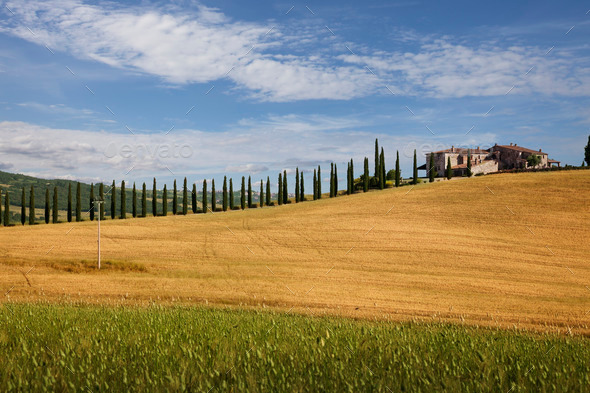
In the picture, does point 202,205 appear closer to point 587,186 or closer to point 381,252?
point 381,252

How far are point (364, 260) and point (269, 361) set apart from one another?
2581cm

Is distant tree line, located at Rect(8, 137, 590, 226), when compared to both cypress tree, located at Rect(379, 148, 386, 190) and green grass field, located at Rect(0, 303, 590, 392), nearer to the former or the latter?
cypress tree, located at Rect(379, 148, 386, 190)

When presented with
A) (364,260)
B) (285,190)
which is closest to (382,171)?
(285,190)

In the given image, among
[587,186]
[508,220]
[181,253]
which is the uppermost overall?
[587,186]

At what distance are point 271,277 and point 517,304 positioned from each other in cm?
1329

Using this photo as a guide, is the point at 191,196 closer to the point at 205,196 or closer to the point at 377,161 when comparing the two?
the point at 205,196

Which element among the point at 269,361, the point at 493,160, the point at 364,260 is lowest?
the point at 364,260

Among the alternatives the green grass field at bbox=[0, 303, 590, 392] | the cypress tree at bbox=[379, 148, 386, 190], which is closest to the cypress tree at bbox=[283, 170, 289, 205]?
the cypress tree at bbox=[379, 148, 386, 190]

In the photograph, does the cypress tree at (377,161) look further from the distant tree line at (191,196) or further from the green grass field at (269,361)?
the green grass field at (269,361)

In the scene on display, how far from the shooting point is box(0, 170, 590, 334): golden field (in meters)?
19.9

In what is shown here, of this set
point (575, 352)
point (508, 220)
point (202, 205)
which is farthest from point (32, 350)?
point (202, 205)

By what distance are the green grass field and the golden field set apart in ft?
19.8

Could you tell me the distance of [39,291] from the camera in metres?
21.0

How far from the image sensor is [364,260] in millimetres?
31047
